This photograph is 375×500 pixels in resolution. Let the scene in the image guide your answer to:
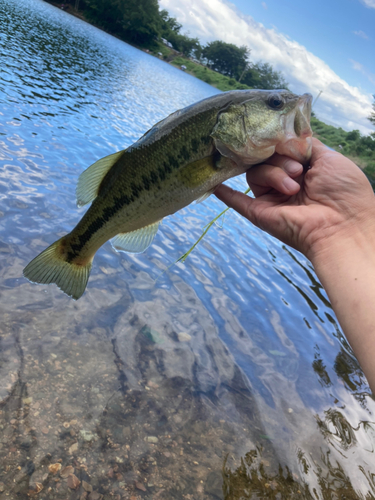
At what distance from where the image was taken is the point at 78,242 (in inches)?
135

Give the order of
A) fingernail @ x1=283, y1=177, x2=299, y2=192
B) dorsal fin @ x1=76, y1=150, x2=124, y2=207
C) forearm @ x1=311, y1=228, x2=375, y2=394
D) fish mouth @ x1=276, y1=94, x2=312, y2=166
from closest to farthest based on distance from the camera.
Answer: forearm @ x1=311, y1=228, x2=375, y2=394, fish mouth @ x1=276, y1=94, x2=312, y2=166, fingernail @ x1=283, y1=177, x2=299, y2=192, dorsal fin @ x1=76, y1=150, x2=124, y2=207

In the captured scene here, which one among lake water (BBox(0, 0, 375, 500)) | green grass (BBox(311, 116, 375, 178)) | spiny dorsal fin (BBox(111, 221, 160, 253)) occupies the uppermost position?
green grass (BBox(311, 116, 375, 178))

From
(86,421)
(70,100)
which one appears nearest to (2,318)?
(86,421)

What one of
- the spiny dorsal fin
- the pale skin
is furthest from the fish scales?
the pale skin

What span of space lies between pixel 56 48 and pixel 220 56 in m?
142

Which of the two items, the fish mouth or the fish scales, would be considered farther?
the fish scales

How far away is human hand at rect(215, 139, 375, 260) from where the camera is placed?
118 inches

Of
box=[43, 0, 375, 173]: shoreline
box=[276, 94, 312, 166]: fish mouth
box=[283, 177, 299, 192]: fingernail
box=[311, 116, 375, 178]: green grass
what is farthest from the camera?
box=[43, 0, 375, 173]: shoreline

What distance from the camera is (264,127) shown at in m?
2.83

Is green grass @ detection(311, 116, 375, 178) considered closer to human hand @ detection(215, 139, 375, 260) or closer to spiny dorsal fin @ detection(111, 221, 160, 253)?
human hand @ detection(215, 139, 375, 260)

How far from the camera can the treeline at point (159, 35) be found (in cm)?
10306

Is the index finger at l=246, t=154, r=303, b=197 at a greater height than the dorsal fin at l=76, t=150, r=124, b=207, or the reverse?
the index finger at l=246, t=154, r=303, b=197

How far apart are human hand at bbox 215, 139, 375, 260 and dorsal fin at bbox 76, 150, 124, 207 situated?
1.28m

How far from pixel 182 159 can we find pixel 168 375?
3.97 metres
